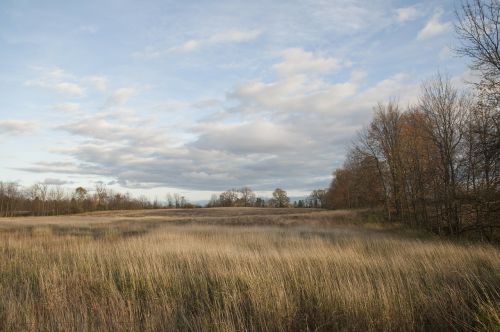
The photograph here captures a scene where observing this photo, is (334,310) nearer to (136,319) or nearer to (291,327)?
(291,327)

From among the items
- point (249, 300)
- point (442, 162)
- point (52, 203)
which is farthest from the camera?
point (52, 203)

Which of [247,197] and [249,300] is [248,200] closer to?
[247,197]

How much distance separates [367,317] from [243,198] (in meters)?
112

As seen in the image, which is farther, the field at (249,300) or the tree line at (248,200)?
the tree line at (248,200)

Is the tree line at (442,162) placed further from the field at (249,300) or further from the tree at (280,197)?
the tree at (280,197)

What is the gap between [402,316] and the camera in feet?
15.3

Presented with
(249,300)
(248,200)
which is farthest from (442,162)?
(248,200)

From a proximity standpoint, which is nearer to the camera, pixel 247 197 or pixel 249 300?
pixel 249 300

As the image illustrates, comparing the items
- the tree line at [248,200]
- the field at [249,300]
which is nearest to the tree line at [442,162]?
the field at [249,300]

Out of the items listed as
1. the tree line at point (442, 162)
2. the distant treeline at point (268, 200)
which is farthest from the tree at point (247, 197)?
the tree line at point (442, 162)

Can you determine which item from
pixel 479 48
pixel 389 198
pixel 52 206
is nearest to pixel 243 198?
pixel 52 206

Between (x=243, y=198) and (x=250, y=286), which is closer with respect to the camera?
(x=250, y=286)

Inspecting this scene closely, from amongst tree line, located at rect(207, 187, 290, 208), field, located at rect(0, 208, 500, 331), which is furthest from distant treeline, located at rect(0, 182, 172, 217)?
field, located at rect(0, 208, 500, 331)

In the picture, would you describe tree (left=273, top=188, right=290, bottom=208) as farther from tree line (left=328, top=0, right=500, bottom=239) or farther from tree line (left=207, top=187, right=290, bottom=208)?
tree line (left=328, top=0, right=500, bottom=239)
